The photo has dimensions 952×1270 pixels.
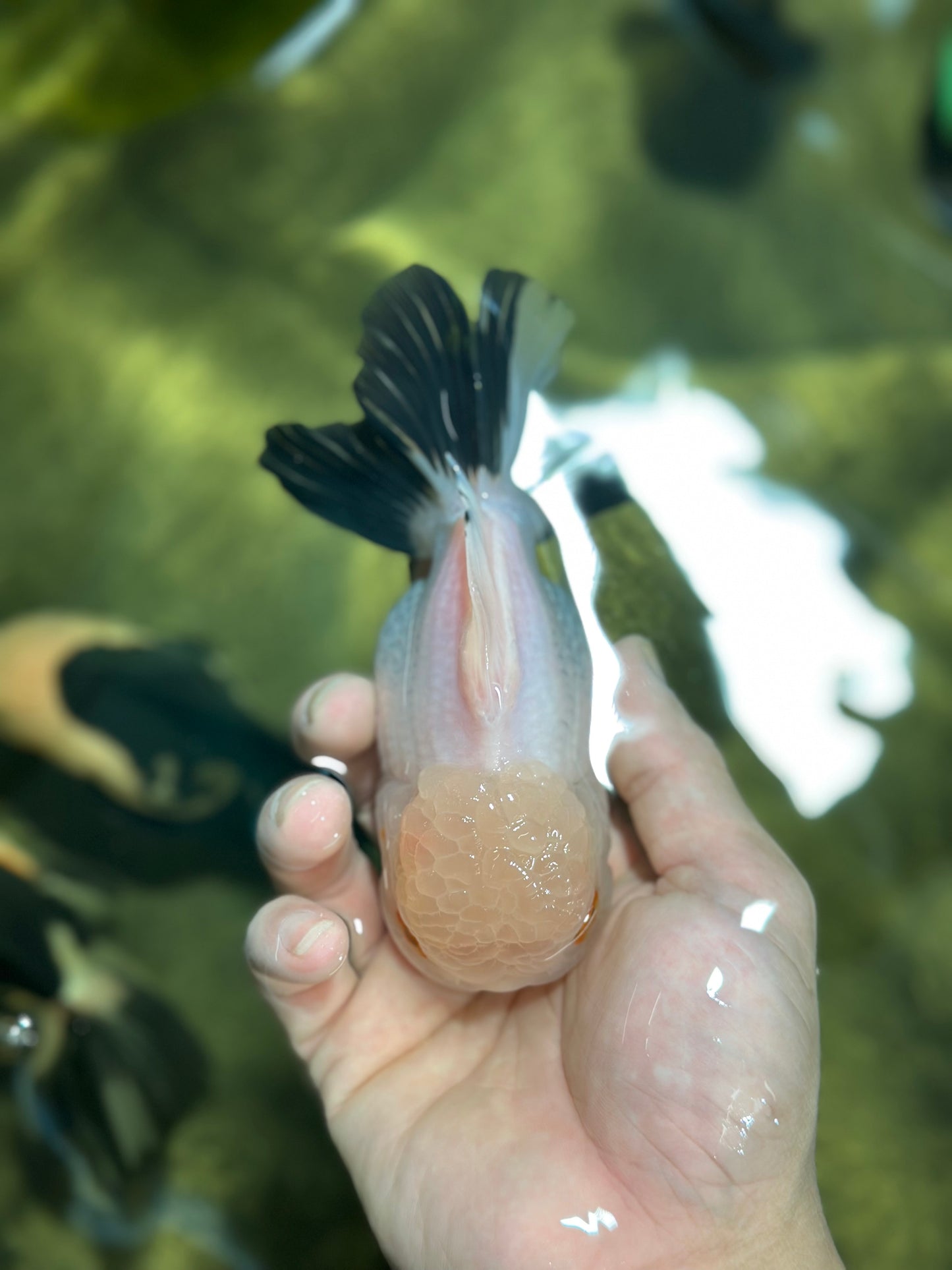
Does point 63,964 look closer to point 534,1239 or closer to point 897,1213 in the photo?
point 534,1239

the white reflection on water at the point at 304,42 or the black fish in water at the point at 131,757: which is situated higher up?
the white reflection on water at the point at 304,42

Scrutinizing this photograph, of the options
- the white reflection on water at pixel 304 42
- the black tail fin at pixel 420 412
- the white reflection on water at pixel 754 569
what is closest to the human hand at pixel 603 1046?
the black tail fin at pixel 420 412

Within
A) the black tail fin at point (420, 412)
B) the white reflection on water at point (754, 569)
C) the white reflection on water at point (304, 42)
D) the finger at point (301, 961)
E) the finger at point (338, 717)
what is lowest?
the white reflection on water at point (754, 569)

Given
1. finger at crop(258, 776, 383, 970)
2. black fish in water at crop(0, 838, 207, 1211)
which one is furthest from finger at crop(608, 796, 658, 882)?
black fish in water at crop(0, 838, 207, 1211)

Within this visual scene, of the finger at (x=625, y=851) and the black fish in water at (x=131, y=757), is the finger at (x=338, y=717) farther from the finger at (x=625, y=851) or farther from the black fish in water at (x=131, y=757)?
the black fish in water at (x=131, y=757)

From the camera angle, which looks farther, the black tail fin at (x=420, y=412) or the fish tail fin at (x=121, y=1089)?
the fish tail fin at (x=121, y=1089)

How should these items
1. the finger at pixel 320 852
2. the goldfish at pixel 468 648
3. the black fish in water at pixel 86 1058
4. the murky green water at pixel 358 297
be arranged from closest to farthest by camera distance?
the goldfish at pixel 468 648, the finger at pixel 320 852, the black fish in water at pixel 86 1058, the murky green water at pixel 358 297

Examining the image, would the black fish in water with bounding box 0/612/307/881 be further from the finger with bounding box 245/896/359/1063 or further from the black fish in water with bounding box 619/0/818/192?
the black fish in water with bounding box 619/0/818/192
